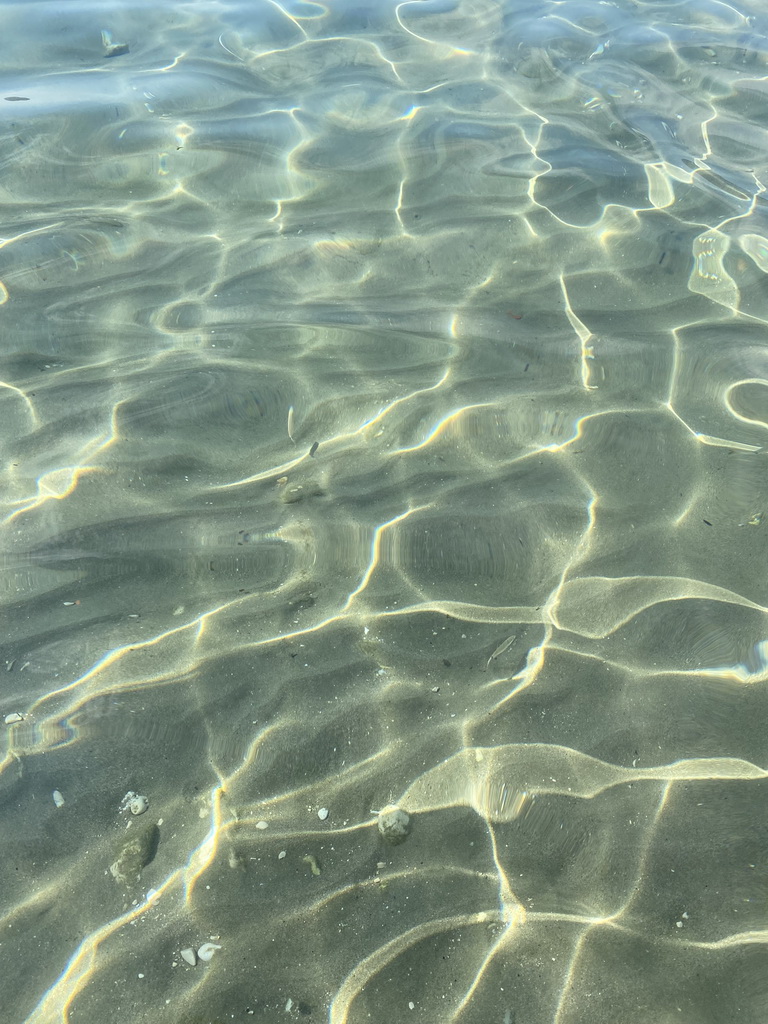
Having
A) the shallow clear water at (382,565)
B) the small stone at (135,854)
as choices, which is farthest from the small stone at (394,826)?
the small stone at (135,854)

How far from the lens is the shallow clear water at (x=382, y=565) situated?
1747 millimetres

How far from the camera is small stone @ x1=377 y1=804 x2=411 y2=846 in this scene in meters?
1.90

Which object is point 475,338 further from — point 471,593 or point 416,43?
point 416,43

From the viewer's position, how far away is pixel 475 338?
11.1 feet

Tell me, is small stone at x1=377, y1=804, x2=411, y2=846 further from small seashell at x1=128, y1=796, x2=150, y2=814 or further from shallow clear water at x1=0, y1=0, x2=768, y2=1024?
small seashell at x1=128, y1=796, x2=150, y2=814

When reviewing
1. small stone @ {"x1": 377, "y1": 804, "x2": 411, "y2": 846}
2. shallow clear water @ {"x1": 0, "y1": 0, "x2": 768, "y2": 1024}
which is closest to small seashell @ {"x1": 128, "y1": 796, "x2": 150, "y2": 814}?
shallow clear water @ {"x1": 0, "y1": 0, "x2": 768, "y2": 1024}

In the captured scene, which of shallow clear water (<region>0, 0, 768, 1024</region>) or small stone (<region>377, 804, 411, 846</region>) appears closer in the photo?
shallow clear water (<region>0, 0, 768, 1024</region>)

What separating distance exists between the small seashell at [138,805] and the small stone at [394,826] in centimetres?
63

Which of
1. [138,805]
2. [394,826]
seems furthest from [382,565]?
[138,805]

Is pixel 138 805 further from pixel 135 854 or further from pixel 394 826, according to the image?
pixel 394 826

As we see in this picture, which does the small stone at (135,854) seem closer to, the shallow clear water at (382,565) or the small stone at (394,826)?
the shallow clear water at (382,565)

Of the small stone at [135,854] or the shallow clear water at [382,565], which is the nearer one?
the shallow clear water at [382,565]

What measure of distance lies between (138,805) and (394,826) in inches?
27.1

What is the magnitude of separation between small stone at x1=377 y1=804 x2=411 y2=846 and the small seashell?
630 millimetres
